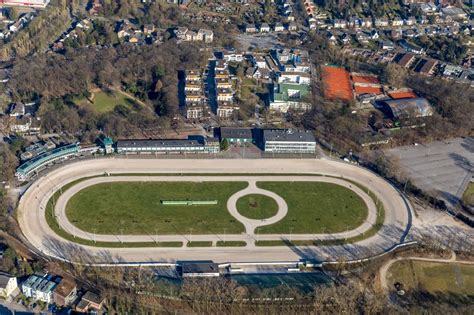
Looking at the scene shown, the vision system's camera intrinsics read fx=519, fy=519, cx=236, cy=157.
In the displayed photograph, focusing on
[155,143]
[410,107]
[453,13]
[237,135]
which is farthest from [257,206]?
[453,13]

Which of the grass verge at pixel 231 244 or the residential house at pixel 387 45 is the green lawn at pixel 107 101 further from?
the residential house at pixel 387 45

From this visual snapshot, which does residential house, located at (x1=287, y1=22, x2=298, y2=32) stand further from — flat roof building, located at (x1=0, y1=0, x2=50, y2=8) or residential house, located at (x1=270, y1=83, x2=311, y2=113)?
flat roof building, located at (x1=0, y1=0, x2=50, y2=8)

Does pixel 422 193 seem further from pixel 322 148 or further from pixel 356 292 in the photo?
pixel 356 292

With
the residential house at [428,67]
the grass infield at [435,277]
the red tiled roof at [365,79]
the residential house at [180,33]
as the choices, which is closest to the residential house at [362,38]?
the residential house at [428,67]

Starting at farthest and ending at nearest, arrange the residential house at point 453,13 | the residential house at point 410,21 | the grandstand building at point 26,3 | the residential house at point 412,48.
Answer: the residential house at point 453,13 < the grandstand building at point 26,3 < the residential house at point 410,21 < the residential house at point 412,48

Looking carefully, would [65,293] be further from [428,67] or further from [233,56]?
[428,67]

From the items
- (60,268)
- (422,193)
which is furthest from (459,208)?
(60,268)

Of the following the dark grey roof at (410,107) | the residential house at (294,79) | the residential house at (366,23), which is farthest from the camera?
the residential house at (366,23)
